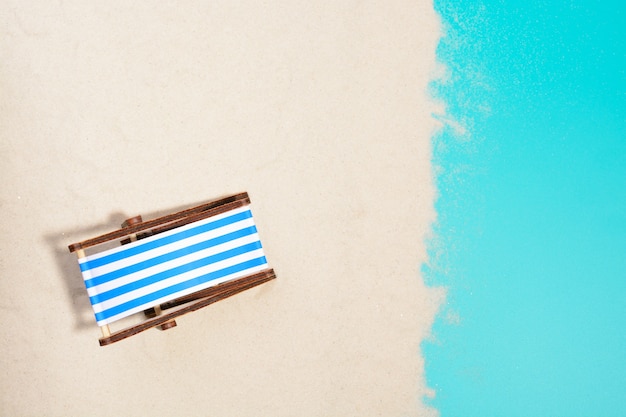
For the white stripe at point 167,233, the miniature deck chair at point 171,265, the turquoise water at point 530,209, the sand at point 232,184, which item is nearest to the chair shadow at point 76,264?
the sand at point 232,184

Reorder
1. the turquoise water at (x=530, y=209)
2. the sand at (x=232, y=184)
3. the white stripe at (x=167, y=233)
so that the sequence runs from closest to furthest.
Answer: the white stripe at (x=167, y=233)
the sand at (x=232, y=184)
the turquoise water at (x=530, y=209)

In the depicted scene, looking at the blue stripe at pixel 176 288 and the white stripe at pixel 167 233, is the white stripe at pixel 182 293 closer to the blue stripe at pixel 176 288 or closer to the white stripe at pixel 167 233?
the blue stripe at pixel 176 288

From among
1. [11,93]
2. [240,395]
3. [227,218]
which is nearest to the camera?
[227,218]

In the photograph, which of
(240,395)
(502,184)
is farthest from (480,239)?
(240,395)

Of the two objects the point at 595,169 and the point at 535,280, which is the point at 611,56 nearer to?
the point at 595,169

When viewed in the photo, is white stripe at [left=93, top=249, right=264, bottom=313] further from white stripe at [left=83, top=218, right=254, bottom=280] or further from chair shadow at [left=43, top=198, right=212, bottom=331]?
chair shadow at [left=43, top=198, right=212, bottom=331]

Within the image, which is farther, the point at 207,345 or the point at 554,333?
the point at 554,333

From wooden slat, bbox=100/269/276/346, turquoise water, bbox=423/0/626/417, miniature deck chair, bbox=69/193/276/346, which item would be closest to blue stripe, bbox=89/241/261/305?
miniature deck chair, bbox=69/193/276/346
